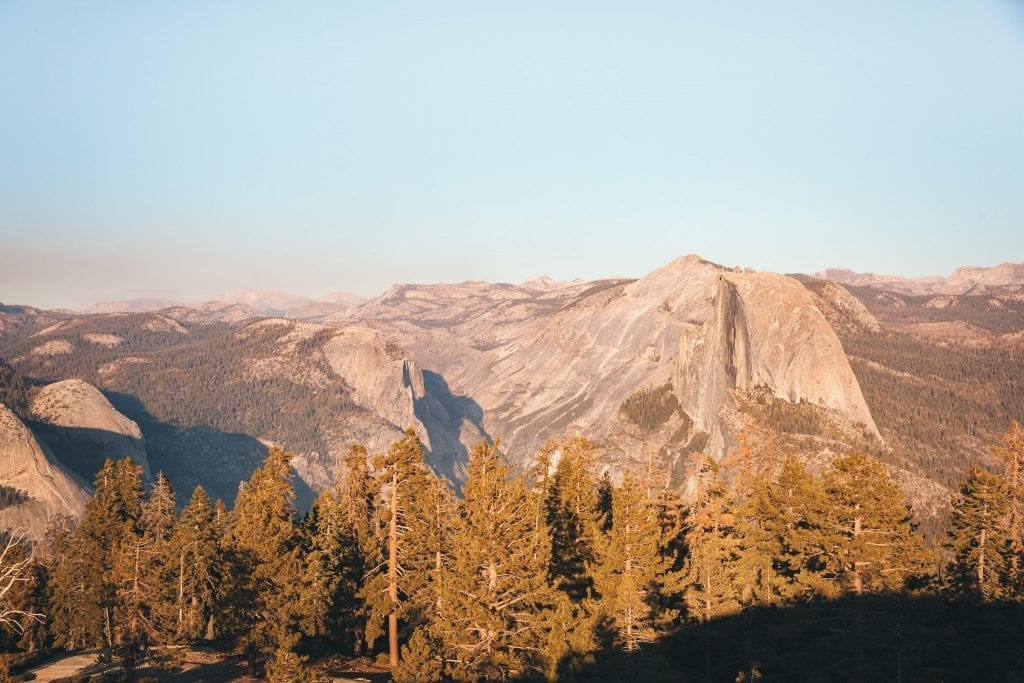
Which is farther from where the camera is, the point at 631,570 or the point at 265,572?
the point at 265,572

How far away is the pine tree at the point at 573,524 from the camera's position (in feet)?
159

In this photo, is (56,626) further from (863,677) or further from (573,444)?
(863,677)

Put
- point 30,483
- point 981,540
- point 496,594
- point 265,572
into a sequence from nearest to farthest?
point 496,594 < point 981,540 < point 265,572 < point 30,483

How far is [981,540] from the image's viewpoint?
1957 inches

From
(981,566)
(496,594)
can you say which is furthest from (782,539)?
(496,594)

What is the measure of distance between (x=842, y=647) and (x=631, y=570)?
457 inches

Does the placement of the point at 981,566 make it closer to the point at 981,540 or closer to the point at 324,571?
the point at 981,540

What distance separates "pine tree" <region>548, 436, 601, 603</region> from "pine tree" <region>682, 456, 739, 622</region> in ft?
20.5

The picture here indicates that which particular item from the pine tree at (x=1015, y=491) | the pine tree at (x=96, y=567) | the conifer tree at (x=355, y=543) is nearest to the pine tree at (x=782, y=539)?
the pine tree at (x=1015, y=491)

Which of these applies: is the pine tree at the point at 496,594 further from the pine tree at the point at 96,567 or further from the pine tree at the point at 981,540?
the pine tree at the point at 96,567

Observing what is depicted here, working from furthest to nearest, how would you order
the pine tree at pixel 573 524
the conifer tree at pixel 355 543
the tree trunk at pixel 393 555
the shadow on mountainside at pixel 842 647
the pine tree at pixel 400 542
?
the conifer tree at pixel 355 543, the pine tree at pixel 573 524, the pine tree at pixel 400 542, the tree trunk at pixel 393 555, the shadow on mountainside at pixel 842 647

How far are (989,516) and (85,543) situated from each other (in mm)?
65578

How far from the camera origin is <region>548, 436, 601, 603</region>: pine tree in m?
48.5

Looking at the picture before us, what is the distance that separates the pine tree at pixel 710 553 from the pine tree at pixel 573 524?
20.5 feet
